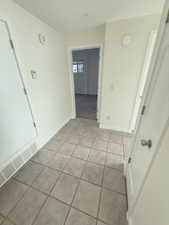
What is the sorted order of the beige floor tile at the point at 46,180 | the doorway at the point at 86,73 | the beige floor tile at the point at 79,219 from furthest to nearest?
the doorway at the point at 86,73, the beige floor tile at the point at 46,180, the beige floor tile at the point at 79,219

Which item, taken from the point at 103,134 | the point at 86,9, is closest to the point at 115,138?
the point at 103,134

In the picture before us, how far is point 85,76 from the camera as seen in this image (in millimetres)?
6055

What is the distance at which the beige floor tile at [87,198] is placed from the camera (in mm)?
1253

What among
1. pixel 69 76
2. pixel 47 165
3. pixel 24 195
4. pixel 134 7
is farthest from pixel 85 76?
pixel 24 195

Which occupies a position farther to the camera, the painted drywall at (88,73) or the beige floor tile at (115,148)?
the painted drywall at (88,73)

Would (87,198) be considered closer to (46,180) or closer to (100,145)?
(46,180)

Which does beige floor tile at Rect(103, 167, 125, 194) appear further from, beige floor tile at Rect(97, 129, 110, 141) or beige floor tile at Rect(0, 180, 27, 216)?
beige floor tile at Rect(0, 180, 27, 216)

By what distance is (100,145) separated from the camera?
90.3 inches

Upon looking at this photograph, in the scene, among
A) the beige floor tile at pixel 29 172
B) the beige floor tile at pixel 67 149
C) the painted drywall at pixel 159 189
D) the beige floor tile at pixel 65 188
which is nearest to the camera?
the painted drywall at pixel 159 189

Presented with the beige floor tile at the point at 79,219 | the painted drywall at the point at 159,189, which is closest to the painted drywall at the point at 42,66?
the beige floor tile at the point at 79,219

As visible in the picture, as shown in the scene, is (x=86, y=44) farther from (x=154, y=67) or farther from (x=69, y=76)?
(x=154, y=67)

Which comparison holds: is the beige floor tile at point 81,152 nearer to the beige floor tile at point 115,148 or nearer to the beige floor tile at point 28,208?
the beige floor tile at point 115,148

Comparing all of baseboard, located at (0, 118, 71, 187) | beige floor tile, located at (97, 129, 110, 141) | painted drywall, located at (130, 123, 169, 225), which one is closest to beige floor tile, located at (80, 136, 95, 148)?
beige floor tile, located at (97, 129, 110, 141)

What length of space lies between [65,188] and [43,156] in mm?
809
